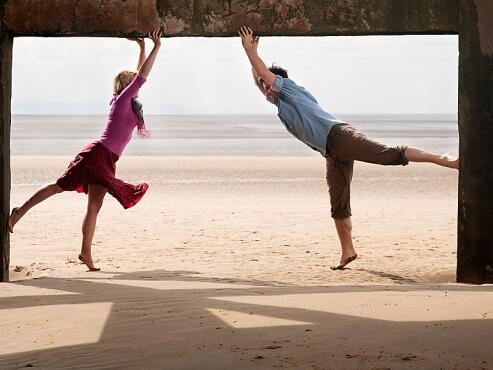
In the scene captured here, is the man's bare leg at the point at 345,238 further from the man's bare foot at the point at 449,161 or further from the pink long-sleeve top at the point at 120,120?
the pink long-sleeve top at the point at 120,120

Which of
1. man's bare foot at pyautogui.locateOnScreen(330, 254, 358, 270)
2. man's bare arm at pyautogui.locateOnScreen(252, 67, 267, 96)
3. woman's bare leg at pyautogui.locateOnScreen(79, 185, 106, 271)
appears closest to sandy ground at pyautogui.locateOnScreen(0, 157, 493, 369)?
man's bare foot at pyautogui.locateOnScreen(330, 254, 358, 270)

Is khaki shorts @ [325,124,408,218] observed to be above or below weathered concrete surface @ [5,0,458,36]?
below

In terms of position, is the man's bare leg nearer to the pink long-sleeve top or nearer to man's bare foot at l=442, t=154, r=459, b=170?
man's bare foot at l=442, t=154, r=459, b=170

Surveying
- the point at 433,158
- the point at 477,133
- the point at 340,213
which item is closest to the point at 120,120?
the point at 340,213

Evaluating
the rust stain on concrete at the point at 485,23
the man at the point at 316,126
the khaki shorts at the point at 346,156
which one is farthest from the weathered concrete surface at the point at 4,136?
the rust stain on concrete at the point at 485,23

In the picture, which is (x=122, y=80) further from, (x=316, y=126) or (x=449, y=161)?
(x=449, y=161)

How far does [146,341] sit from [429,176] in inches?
605

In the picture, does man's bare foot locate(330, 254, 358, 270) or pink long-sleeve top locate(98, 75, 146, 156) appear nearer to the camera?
pink long-sleeve top locate(98, 75, 146, 156)

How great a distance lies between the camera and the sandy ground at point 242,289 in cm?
475

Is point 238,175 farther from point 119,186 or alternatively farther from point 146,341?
point 146,341

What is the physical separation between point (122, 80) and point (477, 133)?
276 cm

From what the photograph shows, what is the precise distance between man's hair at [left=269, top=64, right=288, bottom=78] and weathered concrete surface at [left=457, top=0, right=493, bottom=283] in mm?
1556

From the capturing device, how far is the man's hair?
8.11m

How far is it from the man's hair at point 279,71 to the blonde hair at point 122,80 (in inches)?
41.9
